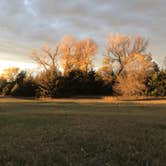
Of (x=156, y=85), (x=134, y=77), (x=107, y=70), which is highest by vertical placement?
(x=107, y=70)

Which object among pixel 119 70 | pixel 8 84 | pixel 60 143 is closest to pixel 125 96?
pixel 119 70

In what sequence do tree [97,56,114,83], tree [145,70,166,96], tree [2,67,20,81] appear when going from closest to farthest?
tree [145,70,166,96] → tree [97,56,114,83] → tree [2,67,20,81]

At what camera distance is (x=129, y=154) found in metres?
6.59

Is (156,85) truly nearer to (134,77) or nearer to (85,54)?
(134,77)

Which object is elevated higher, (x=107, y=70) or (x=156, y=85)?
(x=107, y=70)

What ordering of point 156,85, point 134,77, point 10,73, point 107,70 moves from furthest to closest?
point 10,73
point 107,70
point 156,85
point 134,77

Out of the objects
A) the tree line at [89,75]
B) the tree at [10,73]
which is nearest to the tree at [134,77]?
the tree line at [89,75]

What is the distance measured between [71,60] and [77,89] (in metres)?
8.18

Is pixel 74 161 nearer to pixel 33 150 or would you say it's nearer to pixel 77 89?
pixel 33 150

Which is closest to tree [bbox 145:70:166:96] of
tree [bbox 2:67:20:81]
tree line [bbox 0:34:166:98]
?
tree line [bbox 0:34:166:98]

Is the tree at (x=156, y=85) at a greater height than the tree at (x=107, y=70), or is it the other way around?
the tree at (x=107, y=70)

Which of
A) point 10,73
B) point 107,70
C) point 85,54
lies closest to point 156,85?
point 107,70

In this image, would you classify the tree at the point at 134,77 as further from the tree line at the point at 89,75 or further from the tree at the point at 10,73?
the tree at the point at 10,73

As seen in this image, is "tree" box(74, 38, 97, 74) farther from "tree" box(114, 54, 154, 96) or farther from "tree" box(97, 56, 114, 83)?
"tree" box(114, 54, 154, 96)
